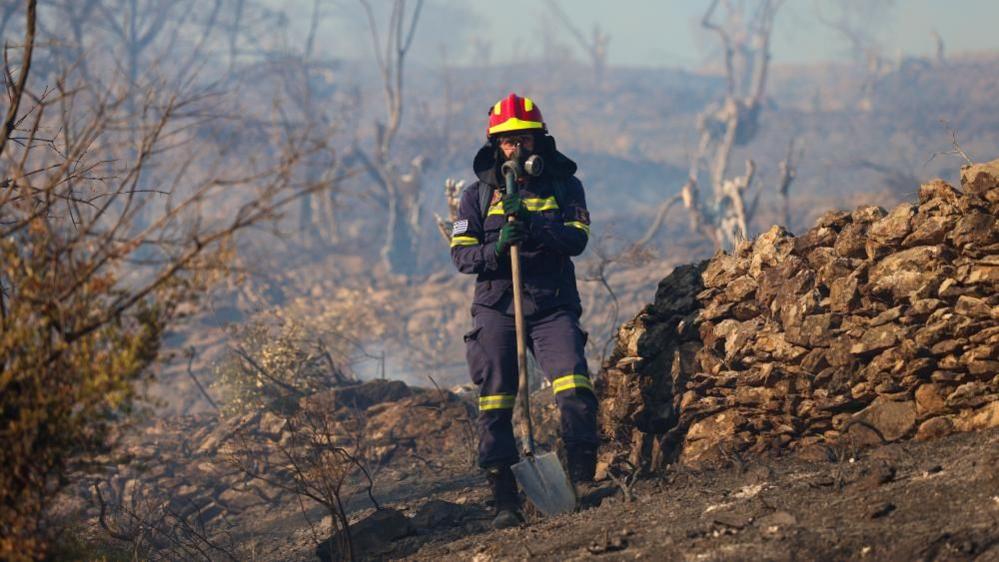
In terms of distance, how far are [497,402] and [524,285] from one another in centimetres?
70

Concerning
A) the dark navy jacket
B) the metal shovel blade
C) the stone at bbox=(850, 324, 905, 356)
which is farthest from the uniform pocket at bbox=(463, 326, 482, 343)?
the stone at bbox=(850, 324, 905, 356)

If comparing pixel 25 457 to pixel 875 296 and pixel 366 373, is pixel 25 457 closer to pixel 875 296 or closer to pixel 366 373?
pixel 875 296

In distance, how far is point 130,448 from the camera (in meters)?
10.3

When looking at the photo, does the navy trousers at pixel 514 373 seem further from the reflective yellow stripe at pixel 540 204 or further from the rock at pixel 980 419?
the rock at pixel 980 419

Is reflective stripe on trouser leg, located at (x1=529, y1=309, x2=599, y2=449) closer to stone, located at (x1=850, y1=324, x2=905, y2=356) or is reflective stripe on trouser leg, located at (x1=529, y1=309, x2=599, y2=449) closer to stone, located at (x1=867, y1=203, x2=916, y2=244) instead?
stone, located at (x1=850, y1=324, x2=905, y2=356)

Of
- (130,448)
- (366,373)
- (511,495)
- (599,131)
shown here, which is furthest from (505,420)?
(599,131)

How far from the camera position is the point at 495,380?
570 cm

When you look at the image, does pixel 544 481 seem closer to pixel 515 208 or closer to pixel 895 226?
pixel 515 208

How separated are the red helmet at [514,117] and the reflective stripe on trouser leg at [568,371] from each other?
3.65 ft

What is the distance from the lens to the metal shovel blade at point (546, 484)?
5.21 metres

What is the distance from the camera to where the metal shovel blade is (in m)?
5.21

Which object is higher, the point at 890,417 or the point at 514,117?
the point at 514,117

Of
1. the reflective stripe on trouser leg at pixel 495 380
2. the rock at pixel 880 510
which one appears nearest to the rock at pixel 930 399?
the rock at pixel 880 510

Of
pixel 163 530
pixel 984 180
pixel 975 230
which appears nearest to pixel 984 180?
pixel 984 180
